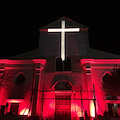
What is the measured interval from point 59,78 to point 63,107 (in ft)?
9.92

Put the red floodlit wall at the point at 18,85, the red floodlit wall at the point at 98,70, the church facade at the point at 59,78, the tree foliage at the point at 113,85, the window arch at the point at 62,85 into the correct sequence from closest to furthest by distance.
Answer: the tree foliage at the point at 113,85 < the church facade at the point at 59,78 < the red floodlit wall at the point at 98,70 < the red floodlit wall at the point at 18,85 < the window arch at the point at 62,85

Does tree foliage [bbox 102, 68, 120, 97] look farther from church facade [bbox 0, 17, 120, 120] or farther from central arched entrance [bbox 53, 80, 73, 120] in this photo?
central arched entrance [bbox 53, 80, 73, 120]

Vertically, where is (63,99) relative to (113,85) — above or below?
below

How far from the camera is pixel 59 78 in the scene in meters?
15.7

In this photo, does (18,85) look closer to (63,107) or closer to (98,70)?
(63,107)

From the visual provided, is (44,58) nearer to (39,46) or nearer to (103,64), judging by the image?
(39,46)

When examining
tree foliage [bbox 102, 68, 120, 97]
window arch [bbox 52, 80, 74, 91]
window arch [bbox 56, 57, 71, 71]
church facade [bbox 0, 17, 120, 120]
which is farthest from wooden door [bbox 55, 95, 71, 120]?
tree foliage [bbox 102, 68, 120, 97]

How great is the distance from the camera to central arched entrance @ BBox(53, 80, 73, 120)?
47.8 feet

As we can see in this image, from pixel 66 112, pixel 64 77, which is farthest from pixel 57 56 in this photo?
pixel 66 112

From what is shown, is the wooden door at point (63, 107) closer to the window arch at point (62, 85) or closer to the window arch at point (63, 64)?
the window arch at point (62, 85)

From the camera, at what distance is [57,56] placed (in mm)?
17016

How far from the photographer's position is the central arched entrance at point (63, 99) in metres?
14.6

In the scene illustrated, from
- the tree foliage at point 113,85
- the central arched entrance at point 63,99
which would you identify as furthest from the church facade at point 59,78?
the tree foliage at point 113,85

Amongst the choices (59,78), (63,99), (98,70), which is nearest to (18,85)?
(59,78)
